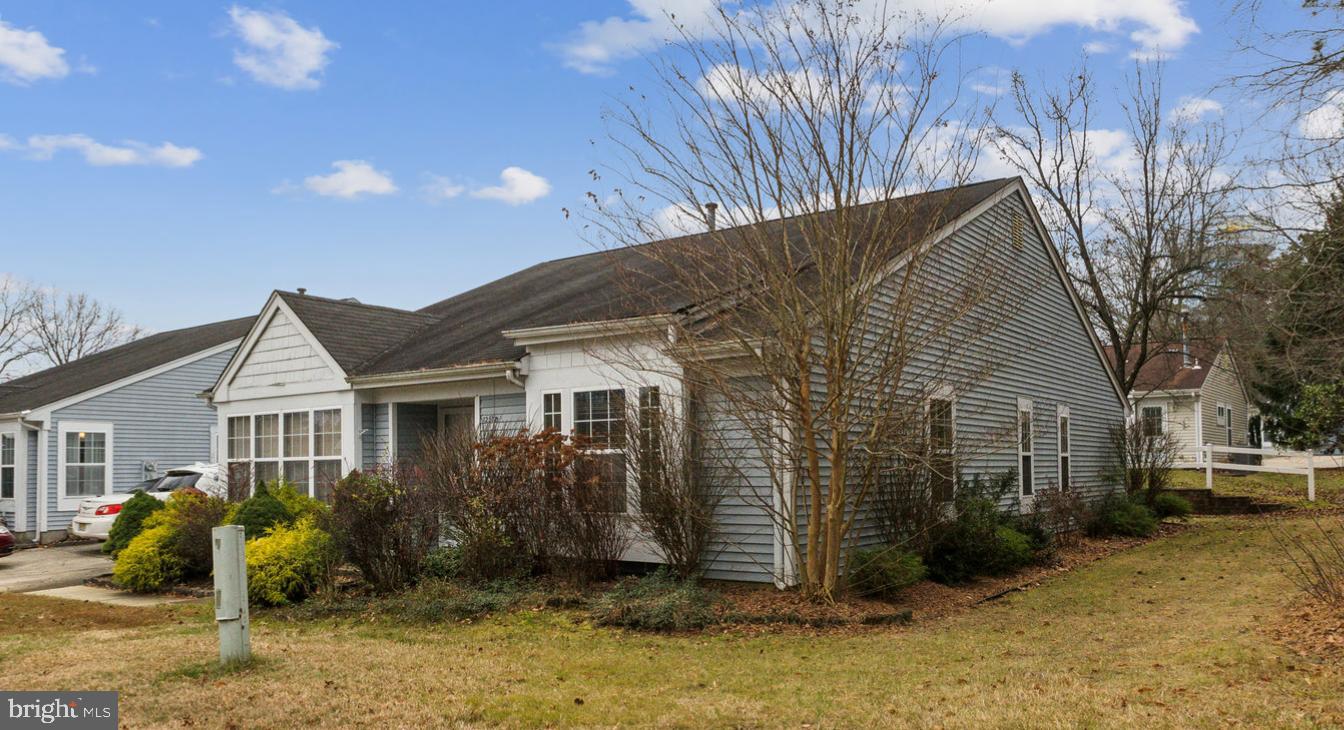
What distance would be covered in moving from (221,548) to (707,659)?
3.98 m

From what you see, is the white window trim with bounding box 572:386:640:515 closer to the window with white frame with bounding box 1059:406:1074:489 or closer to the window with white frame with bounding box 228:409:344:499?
the window with white frame with bounding box 228:409:344:499

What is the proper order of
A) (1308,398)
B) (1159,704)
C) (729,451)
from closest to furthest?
(1159,704), (729,451), (1308,398)

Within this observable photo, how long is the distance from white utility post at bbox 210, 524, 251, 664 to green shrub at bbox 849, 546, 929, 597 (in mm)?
6400

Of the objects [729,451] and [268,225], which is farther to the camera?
[268,225]

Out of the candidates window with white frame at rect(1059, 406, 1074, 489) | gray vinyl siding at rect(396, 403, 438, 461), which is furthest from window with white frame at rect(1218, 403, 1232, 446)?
gray vinyl siding at rect(396, 403, 438, 461)

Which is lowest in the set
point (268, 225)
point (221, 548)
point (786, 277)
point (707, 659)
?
point (707, 659)

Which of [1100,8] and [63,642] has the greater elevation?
[1100,8]

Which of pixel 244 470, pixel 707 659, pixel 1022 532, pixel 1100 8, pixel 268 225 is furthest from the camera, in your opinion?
pixel 268 225

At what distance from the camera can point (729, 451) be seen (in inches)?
471

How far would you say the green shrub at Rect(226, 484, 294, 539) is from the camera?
45.0 ft

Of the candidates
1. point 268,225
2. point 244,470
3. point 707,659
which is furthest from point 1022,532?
point 268,225

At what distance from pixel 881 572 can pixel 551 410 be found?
5.00m

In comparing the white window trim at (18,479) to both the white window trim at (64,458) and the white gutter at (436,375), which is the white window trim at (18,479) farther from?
the white gutter at (436,375)

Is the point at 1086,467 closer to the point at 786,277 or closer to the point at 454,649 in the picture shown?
the point at 786,277
